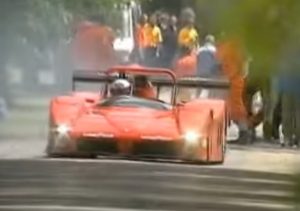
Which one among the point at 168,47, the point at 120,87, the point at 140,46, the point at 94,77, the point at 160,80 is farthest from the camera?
the point at 140,46

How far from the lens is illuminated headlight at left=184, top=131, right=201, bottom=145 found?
11.9m

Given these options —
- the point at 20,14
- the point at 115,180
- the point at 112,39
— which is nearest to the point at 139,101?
the point at 115,180

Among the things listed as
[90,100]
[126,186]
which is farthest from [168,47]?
[126,186]

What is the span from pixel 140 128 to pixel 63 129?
2.48ft

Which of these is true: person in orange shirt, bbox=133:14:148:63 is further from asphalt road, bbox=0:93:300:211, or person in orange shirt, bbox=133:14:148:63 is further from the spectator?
asphalt road, bbox=0:93:300:211

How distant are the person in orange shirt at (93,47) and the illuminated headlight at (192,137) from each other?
8.22 metres

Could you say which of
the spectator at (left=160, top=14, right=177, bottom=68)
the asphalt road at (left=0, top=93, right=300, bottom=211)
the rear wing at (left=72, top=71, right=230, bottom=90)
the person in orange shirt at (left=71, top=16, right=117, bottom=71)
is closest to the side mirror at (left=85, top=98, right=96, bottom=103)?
the rear wing at (left=72, top=71, right=230, bottom=90)

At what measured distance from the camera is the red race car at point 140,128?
39.2ft

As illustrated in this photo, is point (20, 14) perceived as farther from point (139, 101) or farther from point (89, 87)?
point (139, 101)

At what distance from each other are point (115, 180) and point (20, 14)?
29.3 ft

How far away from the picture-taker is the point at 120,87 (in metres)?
12.8

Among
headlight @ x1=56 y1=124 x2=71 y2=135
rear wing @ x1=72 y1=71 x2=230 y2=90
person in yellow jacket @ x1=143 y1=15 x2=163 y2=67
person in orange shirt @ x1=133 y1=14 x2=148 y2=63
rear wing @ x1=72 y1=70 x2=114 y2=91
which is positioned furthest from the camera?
person in orange shirt @ x1=133 y1=14 x2=148 y2=63

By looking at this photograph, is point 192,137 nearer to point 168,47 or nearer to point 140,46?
point 168,47

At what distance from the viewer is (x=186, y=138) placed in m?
11.9
